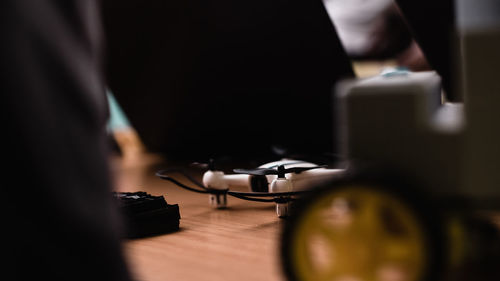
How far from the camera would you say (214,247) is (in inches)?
27.3

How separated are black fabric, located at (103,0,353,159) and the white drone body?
934mm

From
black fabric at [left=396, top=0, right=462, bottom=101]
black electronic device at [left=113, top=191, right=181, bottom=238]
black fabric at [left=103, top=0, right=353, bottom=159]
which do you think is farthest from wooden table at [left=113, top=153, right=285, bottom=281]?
black fabric at [left=103, top=0, right=353, bottom=159]

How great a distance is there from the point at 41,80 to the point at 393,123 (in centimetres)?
25

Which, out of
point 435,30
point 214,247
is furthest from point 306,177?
point 435,30

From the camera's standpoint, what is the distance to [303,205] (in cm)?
38

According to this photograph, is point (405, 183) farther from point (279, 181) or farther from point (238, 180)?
point (238, 180)

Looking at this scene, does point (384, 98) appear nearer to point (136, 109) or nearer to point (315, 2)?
point (315, 2)

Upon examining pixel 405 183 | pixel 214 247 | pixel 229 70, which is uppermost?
pixel 229 70

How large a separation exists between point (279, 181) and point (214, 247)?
165mm

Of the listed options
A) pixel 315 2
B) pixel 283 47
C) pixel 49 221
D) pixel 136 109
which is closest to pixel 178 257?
pixel 49 221

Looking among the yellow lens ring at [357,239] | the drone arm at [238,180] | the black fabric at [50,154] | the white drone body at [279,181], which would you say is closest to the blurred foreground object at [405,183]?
the yellow lens ring at [357,239]

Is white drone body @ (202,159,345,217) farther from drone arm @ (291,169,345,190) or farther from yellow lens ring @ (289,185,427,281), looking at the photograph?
yellow lens ring @ (289,185,427,281)

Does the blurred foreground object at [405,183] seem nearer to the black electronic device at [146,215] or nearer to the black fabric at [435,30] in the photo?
the black electronic device at [146,215]

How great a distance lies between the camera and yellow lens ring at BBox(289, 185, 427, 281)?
1.23 feet
